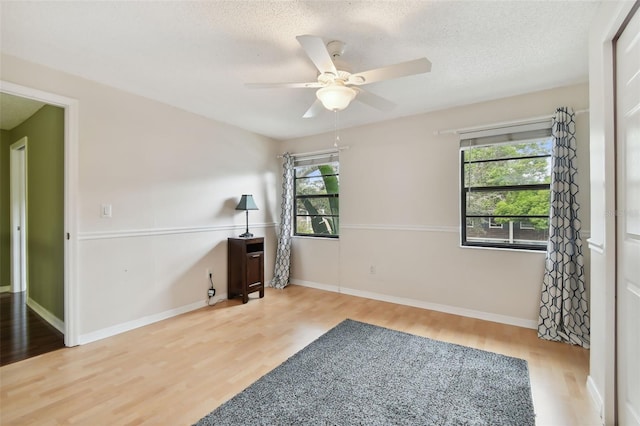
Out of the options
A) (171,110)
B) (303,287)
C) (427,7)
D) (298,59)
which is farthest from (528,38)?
(303,287)

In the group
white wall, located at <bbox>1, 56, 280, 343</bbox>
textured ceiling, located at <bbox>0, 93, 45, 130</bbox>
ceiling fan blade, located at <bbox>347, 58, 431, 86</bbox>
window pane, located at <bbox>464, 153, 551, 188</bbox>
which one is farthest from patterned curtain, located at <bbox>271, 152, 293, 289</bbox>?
textured ceiling, located at <bbox>0, 93, 45, 130</bbox>

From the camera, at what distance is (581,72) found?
2.50 m

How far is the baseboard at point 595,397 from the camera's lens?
1.65 m

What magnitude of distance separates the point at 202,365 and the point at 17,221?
13.7ft

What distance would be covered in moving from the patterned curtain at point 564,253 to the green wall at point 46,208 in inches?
186

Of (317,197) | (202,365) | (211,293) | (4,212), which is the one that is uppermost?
(317,197)

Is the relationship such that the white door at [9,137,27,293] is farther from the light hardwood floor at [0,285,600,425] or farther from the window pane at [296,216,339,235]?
the window pane at [296,216,339,235]

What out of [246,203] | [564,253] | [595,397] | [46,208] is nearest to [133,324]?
[46,208]

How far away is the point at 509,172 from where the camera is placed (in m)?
3.08

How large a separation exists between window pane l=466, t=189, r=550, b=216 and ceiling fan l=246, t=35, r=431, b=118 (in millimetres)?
1727

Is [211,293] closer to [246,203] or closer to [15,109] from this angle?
[246,203]

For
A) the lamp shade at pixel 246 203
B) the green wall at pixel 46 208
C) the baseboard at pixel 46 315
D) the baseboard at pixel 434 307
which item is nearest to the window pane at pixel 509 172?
the baseboard at pixel 434 307

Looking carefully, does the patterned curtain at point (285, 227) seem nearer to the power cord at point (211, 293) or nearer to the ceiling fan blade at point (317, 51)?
the power cord at point (211, 293)

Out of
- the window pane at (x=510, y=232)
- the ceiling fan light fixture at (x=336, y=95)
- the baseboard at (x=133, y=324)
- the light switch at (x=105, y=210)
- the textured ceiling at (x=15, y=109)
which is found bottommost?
the baseboard at (x=133, y=324)
